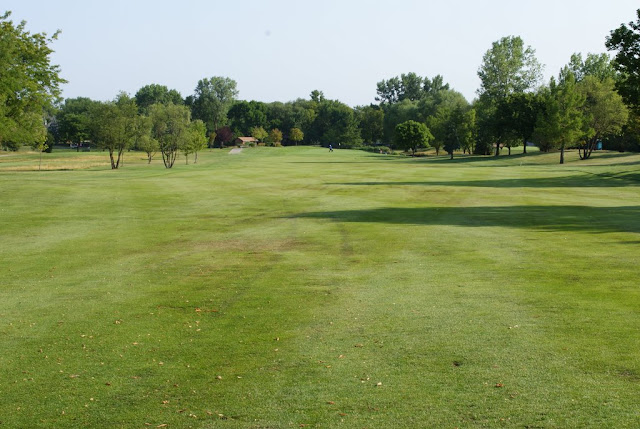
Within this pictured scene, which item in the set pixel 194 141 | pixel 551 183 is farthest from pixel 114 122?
pixel 551 183

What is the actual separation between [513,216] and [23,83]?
38350 millimetres

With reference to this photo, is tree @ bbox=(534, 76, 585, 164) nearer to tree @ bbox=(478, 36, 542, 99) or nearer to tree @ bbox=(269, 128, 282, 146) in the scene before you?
tree @ bbox=(478, 36, 542, 99)

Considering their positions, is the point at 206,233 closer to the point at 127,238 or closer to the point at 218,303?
the point at 127,238

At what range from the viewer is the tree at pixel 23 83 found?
1750 inches

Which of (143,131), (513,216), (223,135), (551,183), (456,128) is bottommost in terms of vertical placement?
(513,216)

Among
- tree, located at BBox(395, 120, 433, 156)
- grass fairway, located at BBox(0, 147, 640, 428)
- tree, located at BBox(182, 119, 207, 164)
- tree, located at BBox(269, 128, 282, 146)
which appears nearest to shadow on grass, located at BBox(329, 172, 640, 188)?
grass fairway, located at BBox(0, 147, 640, 428)

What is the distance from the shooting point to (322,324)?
11.7m

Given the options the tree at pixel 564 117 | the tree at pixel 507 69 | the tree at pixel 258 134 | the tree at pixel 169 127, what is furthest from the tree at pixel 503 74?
the tree at pixel 258 134

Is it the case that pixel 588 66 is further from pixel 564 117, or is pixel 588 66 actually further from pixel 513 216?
pixel 513 216

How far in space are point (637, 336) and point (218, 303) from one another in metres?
8.36

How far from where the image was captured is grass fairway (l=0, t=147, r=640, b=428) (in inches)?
313

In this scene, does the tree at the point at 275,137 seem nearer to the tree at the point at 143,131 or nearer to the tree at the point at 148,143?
the tree at the point at 148,143

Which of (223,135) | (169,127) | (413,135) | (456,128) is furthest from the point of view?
(223,135)

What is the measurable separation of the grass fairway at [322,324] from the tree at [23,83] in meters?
21.3
